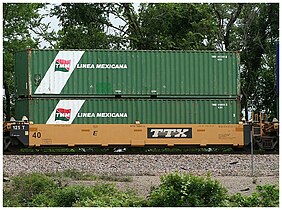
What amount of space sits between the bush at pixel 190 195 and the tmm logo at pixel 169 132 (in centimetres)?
1035

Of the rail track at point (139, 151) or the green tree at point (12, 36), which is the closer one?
the rail track at point (139, 151)

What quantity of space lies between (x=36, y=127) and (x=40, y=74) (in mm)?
1625

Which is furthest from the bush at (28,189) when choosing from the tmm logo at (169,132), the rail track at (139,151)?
the tmm logo at (169,132)

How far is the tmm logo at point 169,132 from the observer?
20.3 m

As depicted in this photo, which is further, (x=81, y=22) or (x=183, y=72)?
(x=81, y=22)

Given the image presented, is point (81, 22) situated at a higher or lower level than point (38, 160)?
higher

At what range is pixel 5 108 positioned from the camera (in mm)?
27234

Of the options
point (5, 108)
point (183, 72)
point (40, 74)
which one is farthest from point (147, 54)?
point (5, 108)

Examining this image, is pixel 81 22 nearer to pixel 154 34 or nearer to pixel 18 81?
pixel 154 34

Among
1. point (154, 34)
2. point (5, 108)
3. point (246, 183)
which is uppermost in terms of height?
point (154, 34)

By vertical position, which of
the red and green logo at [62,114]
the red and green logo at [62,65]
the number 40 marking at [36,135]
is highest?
the red and green logo at [62,65]

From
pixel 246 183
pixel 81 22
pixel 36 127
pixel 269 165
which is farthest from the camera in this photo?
pixel 81 22

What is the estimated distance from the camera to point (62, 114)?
20359 millimetres

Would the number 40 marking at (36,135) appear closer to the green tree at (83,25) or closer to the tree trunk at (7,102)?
the tree trunk at (7,102)
